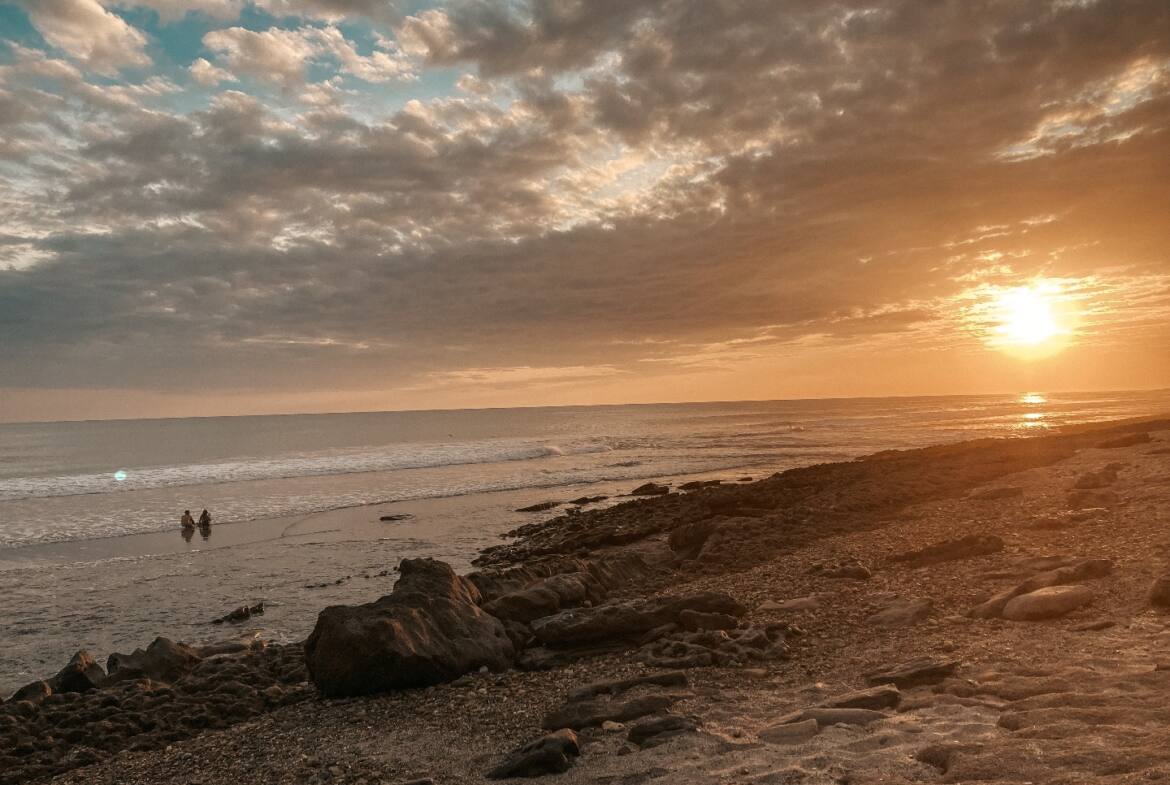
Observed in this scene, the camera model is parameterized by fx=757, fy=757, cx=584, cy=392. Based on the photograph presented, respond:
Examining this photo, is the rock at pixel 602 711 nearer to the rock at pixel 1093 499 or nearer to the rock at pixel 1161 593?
the rock at pixel 1161 593

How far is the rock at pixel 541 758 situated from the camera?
6586 mm

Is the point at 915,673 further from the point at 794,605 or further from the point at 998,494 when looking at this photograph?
the point at 998,494

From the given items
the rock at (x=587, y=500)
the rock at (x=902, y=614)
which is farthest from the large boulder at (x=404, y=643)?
the rock at (x=587, y=500)

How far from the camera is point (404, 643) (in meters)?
9.92

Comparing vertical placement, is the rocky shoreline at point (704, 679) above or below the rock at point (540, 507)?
above

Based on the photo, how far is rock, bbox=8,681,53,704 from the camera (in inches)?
431

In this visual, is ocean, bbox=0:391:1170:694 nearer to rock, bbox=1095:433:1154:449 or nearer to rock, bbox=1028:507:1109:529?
rock, bbox=1028:507:1109:529

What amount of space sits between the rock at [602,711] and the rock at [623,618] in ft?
9.03

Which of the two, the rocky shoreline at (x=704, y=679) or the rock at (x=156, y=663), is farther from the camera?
the rock at (x=156, y=663)

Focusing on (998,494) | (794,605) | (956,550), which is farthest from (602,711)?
(998,494)

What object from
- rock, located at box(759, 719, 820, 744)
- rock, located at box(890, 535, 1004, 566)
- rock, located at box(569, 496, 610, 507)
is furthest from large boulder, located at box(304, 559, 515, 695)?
rock, located at box(569, 496, 610, 507)

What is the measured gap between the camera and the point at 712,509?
77.6 ft

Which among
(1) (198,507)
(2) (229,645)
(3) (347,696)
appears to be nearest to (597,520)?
(2) (229,645)

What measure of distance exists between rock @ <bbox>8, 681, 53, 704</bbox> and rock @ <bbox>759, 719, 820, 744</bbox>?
1036 centimetres
